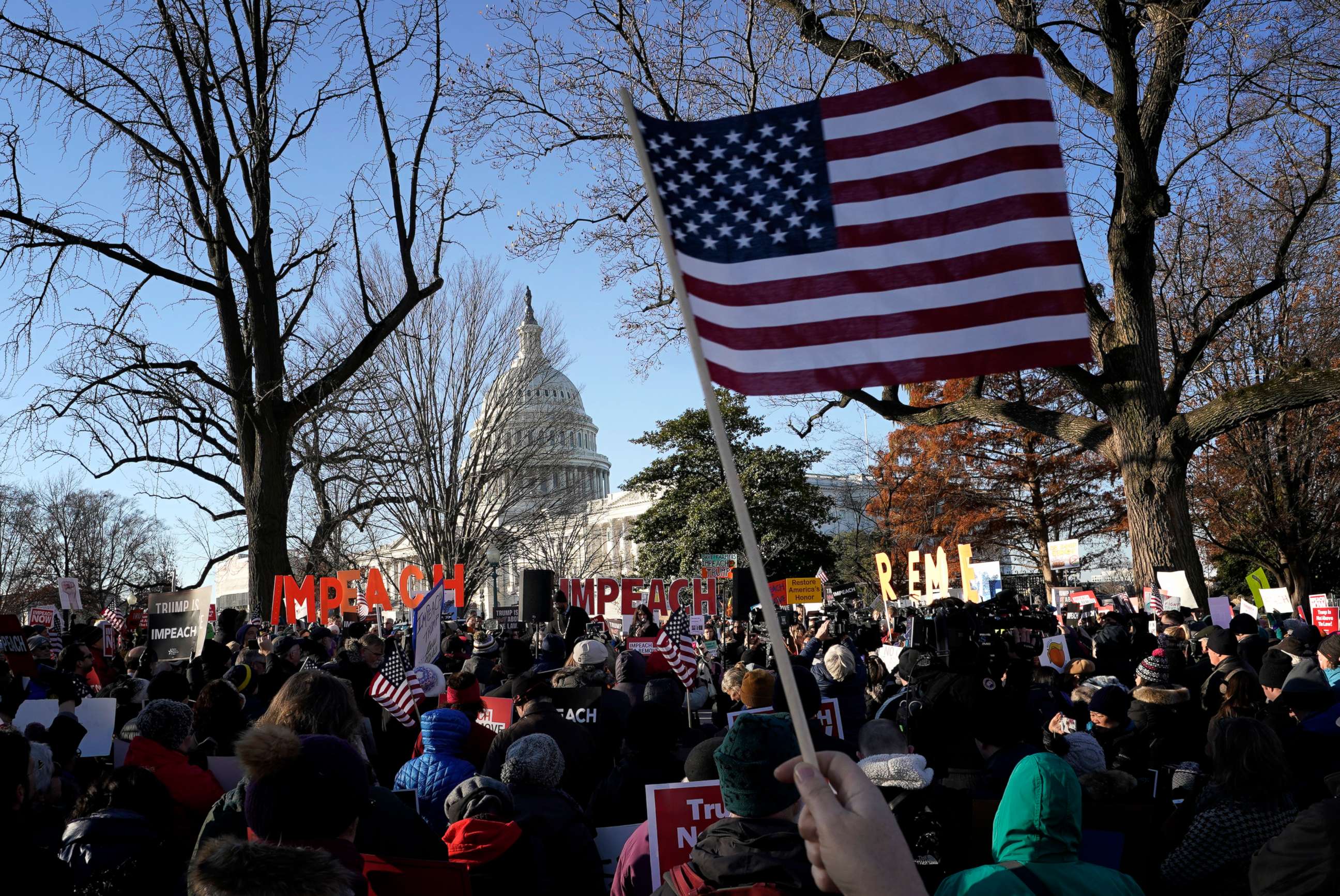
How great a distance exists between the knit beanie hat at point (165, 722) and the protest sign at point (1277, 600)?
15751mm

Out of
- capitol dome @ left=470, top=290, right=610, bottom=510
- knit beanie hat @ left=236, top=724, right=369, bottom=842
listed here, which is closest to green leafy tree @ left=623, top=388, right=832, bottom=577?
capitol dome @ left=470, top=290, right=610, bottom=510

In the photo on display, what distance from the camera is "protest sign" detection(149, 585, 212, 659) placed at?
1262 cm

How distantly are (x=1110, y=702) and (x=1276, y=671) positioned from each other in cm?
228

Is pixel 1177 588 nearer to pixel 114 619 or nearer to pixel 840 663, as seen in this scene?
pixel 840 663

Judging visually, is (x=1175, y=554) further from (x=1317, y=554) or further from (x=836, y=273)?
(x=1317, y=554)

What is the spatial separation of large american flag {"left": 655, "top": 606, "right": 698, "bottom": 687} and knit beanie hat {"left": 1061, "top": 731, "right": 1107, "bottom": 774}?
448cm

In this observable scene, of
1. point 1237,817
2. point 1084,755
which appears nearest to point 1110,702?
point 1084,755

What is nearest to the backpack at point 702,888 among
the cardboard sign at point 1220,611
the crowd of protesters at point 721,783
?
the crowd of protesters at point 721,783

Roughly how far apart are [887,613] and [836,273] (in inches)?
654

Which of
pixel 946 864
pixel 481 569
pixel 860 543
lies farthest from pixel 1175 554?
pixel 860 543

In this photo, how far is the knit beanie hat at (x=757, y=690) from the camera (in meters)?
6.29

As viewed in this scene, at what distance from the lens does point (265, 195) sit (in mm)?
16812

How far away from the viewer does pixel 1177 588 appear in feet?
47.7

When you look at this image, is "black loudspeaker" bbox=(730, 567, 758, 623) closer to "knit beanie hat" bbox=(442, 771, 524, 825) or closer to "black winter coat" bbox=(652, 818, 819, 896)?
"knit beanie hat" bbox=(442, 771, 524, 825)
